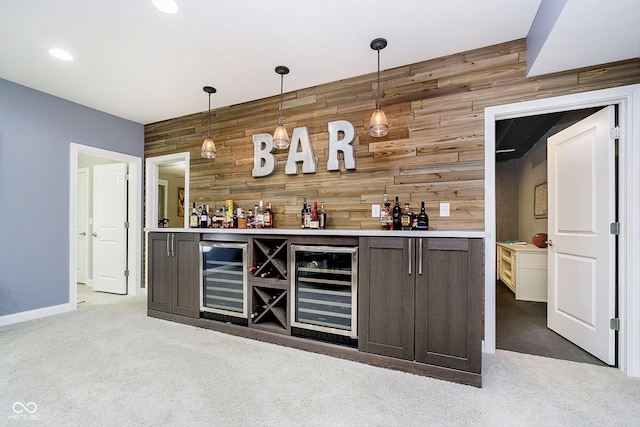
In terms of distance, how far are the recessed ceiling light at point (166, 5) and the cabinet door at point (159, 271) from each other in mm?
2141

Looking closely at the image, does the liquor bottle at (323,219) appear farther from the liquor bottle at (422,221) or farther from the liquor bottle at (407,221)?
the liquor bottle at (422,221)

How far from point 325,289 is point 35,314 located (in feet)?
11.5

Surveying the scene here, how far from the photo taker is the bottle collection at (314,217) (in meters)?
3.10

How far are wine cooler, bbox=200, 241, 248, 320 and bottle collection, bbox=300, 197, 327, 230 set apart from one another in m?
0.69

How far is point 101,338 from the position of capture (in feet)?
9.20

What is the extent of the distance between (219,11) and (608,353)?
3.99 meters

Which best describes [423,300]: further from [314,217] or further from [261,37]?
[261,37]

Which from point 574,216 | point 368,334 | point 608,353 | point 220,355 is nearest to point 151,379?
point 220,355

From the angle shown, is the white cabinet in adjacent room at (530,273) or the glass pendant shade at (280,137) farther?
the white cabinet in adjacent room at (530,273)

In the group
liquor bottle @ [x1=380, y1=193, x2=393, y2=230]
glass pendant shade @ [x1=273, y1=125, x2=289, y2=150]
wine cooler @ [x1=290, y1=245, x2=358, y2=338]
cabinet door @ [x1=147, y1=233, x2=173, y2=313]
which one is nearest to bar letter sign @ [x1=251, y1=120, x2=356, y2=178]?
glass pendant shade @ [x1=273, y1=125, x2=289, y2=150]

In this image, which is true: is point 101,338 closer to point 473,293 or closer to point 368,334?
point 368,334

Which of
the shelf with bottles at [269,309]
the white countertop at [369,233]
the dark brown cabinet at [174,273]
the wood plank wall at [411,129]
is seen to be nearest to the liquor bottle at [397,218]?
the wood plank wall at [411,129]

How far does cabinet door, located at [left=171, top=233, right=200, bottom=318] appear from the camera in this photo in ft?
10.3

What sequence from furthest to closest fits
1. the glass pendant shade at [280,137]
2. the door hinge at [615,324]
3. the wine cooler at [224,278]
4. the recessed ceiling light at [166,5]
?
the glass pendant shade at [280,137] → the wine cooler at [224,278] → the door hinge at [615,324] → the recessed ceiling light at [166,5]
